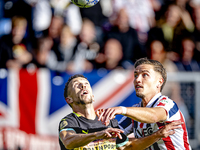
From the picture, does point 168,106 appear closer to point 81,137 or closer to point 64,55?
point 81,137

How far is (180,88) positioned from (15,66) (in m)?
4.87

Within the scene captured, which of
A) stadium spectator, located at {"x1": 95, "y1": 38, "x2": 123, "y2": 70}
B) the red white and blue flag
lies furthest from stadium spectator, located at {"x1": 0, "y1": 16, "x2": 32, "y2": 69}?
stadium spectator, located at {"x1": 95, "y1": 38, "x2": 123, "y2": 70}

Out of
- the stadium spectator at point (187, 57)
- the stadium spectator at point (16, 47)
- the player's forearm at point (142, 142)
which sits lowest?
the player's forearm at point (142, 142)

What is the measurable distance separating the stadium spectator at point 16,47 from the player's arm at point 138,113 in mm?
4977

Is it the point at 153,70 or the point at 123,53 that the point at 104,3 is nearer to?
the point at 123,53

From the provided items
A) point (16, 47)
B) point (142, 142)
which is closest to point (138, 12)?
point (16, 47)

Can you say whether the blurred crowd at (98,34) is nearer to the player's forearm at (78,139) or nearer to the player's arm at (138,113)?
the player's arm at (138,113)

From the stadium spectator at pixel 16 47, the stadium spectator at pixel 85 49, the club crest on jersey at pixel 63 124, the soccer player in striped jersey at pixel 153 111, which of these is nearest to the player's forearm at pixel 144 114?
the soccer player in striped jersey at pixel 153 111

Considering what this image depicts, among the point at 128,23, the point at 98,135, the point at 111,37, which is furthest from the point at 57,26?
the point at 98,135

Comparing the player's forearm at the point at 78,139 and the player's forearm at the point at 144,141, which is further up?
the player's forearm at the point at 78,139

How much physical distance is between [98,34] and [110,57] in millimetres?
1580

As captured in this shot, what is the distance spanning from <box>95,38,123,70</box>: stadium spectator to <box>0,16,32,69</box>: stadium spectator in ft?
6.65

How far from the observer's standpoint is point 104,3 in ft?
35.9

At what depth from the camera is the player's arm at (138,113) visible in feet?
12.6
